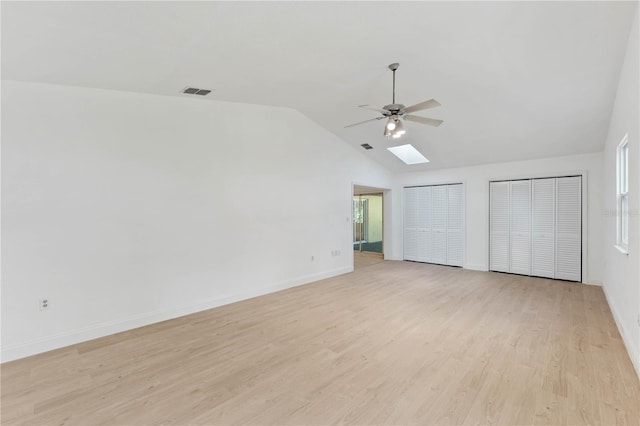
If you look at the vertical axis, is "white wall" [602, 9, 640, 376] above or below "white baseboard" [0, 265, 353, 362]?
above

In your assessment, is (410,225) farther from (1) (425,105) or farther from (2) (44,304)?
(2) (44,304)

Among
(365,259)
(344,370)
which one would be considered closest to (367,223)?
(365,259)

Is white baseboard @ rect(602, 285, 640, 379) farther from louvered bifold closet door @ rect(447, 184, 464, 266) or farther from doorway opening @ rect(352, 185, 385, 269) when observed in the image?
doorway opening @ rect(352, 185, 385, 269)

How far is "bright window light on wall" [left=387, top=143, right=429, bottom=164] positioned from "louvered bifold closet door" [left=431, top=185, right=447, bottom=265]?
0.89 meters

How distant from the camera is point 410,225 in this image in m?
8.10

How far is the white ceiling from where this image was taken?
91.4 inches

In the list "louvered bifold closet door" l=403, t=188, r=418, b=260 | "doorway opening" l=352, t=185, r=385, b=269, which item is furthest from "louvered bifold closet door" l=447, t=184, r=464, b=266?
"doorway opening" l=352, t=185, r=385, b=269

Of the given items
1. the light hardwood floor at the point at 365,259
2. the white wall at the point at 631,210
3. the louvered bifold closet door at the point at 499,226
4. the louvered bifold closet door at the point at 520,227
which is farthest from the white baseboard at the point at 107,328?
the louvered bifold closet door at the point at 520,227

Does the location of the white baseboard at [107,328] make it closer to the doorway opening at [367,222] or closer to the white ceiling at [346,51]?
the white ceiling at [346,51]

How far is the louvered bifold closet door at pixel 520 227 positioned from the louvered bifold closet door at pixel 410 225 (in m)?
2.24

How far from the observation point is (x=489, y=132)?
5246mm

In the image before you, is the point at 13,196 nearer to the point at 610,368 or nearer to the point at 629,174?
the point at 610,368

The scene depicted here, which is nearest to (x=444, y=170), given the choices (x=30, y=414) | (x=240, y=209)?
(x=240, y=209)

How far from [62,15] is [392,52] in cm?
284
